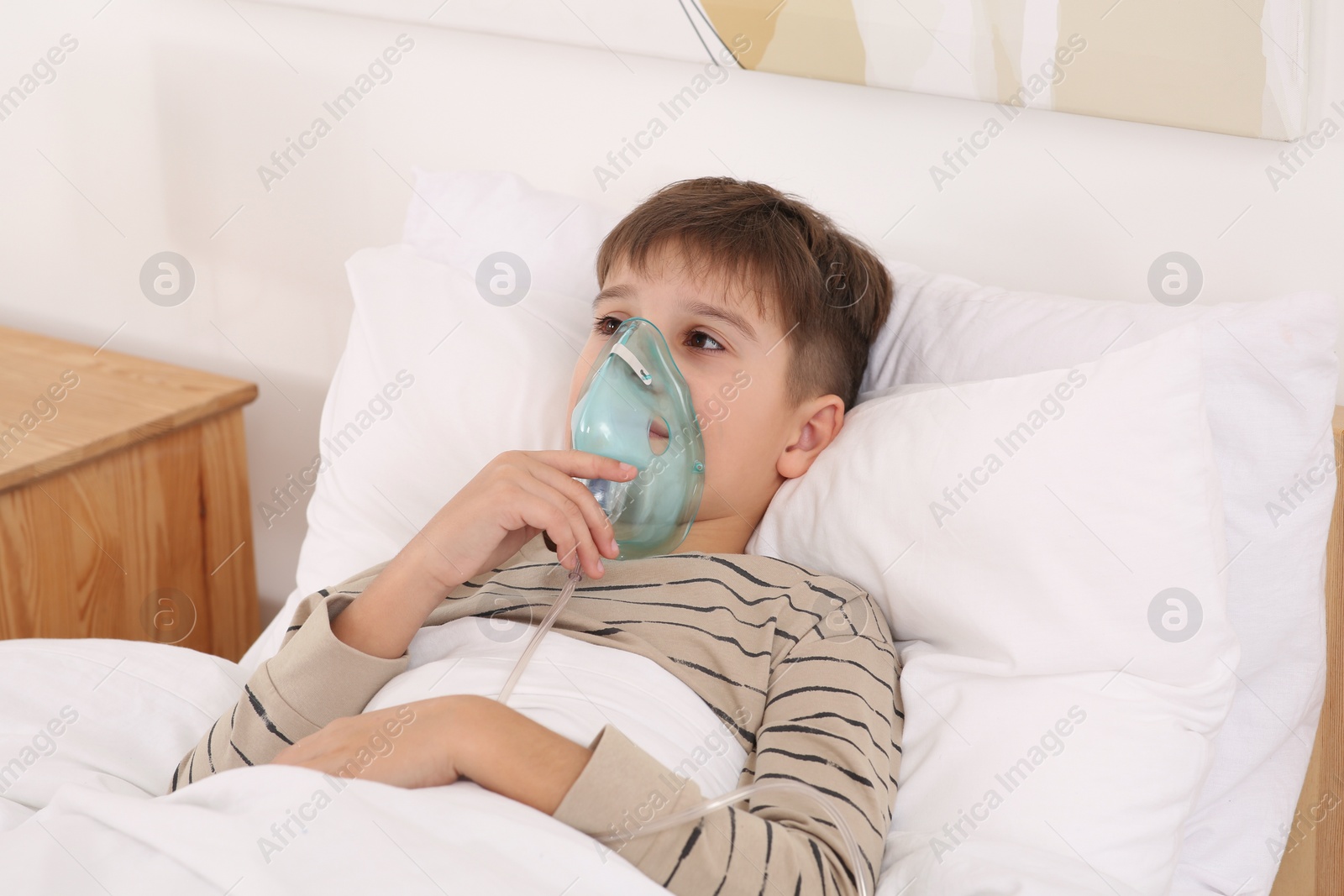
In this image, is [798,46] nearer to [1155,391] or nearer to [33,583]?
[1155,391]

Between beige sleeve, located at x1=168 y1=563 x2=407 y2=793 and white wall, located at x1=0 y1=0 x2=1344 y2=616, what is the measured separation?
80 cm

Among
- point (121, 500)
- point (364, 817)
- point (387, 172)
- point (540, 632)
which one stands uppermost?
point (387, 172)

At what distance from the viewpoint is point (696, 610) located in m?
0.97

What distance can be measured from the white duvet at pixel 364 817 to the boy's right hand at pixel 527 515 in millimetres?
80

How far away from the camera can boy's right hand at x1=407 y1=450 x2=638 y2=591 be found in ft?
3.02

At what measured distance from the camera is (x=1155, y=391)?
0.90 meters

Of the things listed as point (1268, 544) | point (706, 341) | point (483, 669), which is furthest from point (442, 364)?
point (1268, 544)

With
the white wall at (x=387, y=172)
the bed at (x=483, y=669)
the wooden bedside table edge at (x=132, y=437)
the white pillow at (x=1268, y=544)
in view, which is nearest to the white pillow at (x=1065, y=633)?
the bed at (x=483, y=669)

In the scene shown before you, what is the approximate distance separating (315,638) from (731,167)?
2.73 feet

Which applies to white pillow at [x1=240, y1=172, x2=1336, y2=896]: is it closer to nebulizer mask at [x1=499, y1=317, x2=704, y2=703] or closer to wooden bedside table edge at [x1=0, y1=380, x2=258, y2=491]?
nebulizer mask at [x1=499, y1=317, x2=704, y2=703]

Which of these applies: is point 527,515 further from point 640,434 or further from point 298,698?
point 298,698

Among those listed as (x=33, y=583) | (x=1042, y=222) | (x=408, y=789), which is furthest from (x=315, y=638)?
(x=1042, y=222)

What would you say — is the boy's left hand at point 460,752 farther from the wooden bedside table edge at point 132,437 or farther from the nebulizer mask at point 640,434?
the wooden bedside table edge at point 132,437

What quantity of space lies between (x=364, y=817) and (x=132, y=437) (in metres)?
1.07
